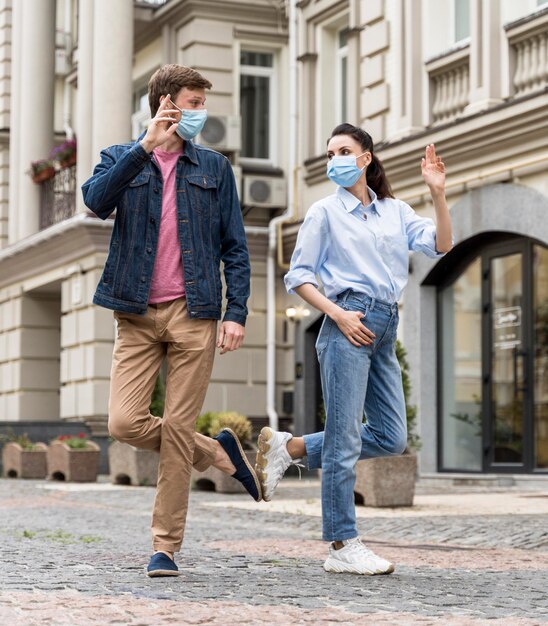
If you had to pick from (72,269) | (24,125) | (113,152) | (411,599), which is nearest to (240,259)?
(113,152)

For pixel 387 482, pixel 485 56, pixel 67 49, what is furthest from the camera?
pixel 67 49

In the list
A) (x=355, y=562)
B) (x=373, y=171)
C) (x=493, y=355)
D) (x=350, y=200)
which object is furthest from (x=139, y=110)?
(x=355, y=562)

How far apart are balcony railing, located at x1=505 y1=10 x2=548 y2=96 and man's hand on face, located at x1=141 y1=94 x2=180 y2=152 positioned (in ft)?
29.8

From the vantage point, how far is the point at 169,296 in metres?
6.09

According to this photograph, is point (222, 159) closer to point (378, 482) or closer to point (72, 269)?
point (378, 482)

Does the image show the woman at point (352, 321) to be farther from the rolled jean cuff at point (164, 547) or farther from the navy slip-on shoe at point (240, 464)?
the rolled jean cuff at point (164, 547)

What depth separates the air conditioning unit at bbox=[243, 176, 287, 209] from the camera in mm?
20609

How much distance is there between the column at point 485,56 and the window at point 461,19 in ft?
2.65

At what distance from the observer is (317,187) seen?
65.0 ft

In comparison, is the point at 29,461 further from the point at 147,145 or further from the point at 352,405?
the point at 147,145

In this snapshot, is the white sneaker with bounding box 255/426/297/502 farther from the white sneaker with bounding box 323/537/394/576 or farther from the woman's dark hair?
the woman's dark hair

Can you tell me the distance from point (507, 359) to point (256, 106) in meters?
7.81

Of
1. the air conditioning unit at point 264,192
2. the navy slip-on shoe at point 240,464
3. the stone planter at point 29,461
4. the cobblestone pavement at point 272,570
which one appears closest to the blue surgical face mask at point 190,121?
the navy slip-on shoe at point 240,464

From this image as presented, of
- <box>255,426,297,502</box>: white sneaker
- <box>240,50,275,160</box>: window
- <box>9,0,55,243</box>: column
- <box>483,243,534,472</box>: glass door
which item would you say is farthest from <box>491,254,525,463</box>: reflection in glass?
<box>9,0,55,243</box>: column
